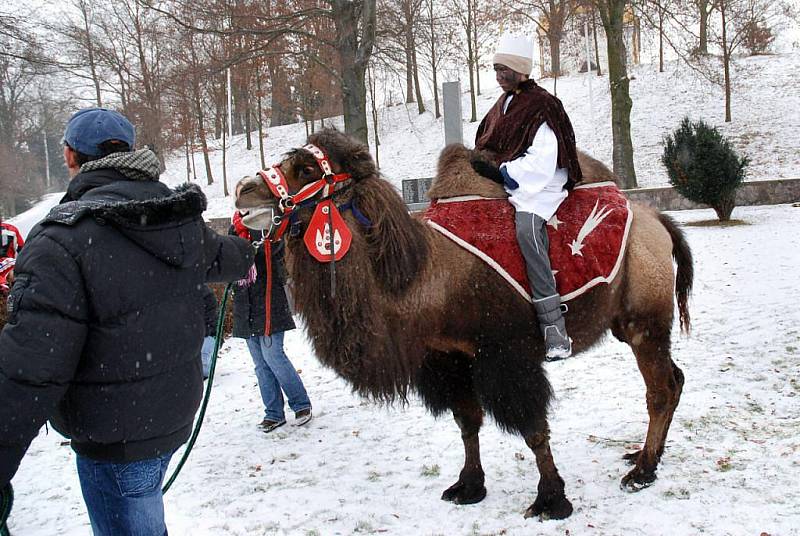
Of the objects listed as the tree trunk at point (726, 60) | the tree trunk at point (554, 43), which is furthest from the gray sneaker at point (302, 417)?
the tree trunk at point (554, 43)

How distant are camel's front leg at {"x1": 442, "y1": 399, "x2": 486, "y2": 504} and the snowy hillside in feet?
54.5

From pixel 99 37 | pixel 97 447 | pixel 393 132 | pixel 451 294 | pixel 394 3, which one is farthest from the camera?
pixel 393 132

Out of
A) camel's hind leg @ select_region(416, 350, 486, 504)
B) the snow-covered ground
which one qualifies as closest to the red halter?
the snow-covered ground

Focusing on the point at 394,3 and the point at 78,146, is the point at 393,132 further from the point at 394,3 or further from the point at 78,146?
the point at 78,146

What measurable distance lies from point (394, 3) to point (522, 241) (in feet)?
44.6

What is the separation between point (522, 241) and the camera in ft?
11.5

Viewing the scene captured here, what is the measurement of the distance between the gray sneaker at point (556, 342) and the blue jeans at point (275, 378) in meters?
2.51

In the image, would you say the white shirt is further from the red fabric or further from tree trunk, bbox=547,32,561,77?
tree trunk, bbox=547,32,561,77

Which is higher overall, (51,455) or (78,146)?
(78,146)

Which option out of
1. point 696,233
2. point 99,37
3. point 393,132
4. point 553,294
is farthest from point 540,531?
point 393,132

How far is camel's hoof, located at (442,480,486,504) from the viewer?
3.98m

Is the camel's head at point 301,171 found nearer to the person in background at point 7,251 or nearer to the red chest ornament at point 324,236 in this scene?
the red chest ornament at point 324,236

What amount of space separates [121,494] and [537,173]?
2577mm

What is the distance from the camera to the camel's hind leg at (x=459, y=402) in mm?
3893
